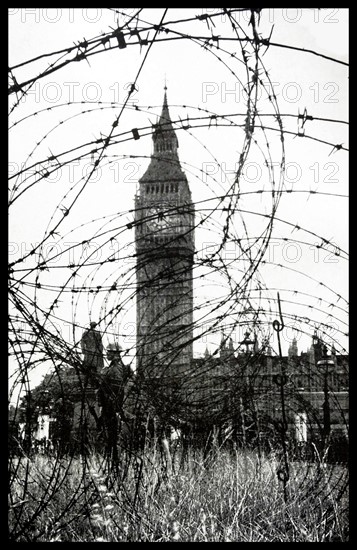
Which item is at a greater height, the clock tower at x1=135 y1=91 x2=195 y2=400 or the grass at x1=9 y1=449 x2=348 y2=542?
the clock tower at x1=135 y1=91 x2=195 y2=400

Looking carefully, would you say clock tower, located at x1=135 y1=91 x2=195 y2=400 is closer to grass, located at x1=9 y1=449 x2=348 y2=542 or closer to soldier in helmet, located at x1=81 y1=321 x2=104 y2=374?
soldier in helmet, located at x1=81 y1=321 x2=104 y2=374

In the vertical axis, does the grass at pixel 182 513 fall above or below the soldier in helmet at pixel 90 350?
below

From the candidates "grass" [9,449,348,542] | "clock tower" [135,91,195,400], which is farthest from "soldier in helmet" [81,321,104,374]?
"grass" [9,449,348,542]

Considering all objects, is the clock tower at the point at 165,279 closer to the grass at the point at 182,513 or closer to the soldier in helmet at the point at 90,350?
the soldier in helmet at the point at 90,350

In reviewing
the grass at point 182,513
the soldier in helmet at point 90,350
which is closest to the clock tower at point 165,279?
the soldier in helmet at point 90,350

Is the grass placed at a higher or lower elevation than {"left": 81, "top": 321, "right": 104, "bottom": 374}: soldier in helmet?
lower

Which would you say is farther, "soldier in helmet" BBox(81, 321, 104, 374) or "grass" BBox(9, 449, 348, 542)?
"grass" BBox(9, 449, 348, 542)

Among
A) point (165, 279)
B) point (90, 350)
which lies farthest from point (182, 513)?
point (165, 279)

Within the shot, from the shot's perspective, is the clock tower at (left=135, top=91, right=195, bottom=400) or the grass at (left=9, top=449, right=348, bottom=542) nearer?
the clock tower at (left=135, top=91, right=195, bottom=400)

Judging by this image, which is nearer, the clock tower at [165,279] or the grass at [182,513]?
the clock tower at [165,279]

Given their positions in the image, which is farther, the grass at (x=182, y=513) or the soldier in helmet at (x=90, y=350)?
the grass at (x=182, y=513)
